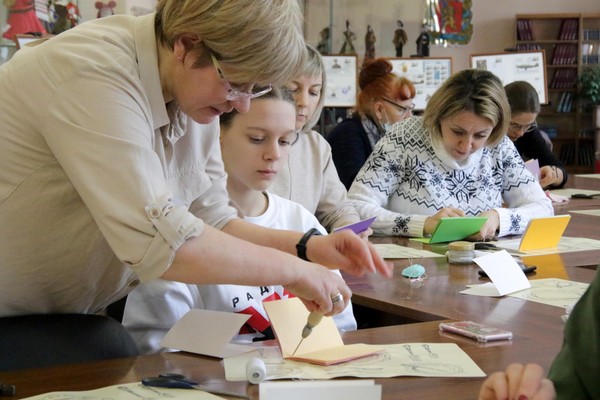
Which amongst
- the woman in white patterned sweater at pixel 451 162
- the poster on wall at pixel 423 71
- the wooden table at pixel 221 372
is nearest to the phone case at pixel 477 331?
the wooden table at pixel 221 372

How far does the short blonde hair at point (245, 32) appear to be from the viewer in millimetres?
1528

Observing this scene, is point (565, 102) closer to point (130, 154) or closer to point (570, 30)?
point (570, 30)

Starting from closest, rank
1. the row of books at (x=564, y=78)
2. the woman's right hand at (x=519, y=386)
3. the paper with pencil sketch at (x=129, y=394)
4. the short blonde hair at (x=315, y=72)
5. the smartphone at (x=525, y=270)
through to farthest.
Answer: the woman's right hand at (x=519, y=386), the paper with pencil sketch at (x=129, y=394), the smartphone at (x=525, y=270), the short blonde hair at (x=315, y=72), the row of books at (x=564, y=78)

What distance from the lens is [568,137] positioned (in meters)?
12.9

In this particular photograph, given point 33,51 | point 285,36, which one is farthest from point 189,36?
point 33,51

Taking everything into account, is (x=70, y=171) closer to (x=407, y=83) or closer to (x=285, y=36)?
(x=285, y=36)

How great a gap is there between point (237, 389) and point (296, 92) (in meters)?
1.95

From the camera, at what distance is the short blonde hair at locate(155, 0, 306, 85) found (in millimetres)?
1528

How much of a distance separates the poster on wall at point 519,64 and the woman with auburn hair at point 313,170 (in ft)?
16.5

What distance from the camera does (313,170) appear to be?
10.8 feet

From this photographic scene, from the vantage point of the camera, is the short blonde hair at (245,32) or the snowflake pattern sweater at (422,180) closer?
the short blonde hair at (245,32)

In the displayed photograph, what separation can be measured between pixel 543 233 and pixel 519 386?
6.11 ft

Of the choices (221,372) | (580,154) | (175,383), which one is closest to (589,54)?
(580,154)

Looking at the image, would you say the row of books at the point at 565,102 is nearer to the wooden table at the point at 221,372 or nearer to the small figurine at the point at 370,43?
the small figurine at the point at 370,43
